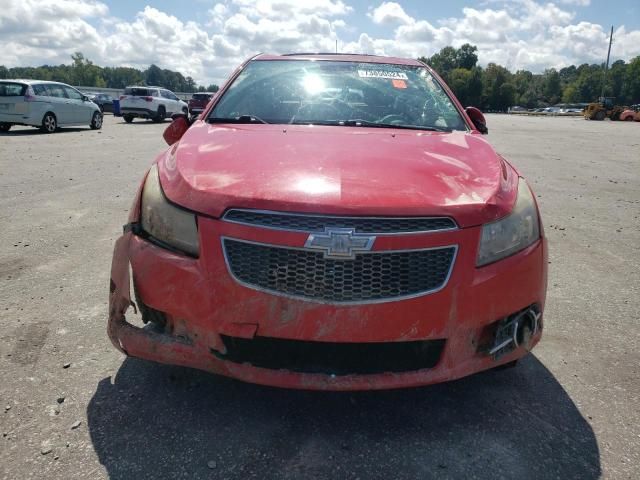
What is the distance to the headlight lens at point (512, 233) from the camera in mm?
→ 2088

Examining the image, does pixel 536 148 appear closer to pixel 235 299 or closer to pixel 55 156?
pixel 55 156

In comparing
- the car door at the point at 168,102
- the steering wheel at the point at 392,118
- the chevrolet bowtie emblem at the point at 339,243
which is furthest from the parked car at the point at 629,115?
the chevrolet bowtie emblem at the point at 339,243

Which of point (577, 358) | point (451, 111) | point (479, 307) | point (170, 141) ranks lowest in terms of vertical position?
point (577, 358)

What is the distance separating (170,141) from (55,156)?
26.1 feet

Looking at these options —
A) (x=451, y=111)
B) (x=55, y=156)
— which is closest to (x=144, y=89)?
(x=55, y=156)

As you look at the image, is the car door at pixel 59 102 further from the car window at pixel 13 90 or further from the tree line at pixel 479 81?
the tree line at pixel 479 81

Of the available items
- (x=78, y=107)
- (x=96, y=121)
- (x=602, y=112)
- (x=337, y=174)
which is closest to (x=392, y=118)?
(x=337, y=174)

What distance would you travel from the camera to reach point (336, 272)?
1.97m

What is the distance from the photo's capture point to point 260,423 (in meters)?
2.20

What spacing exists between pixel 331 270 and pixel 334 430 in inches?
26.8

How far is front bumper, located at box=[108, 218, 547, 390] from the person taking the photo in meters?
1.98

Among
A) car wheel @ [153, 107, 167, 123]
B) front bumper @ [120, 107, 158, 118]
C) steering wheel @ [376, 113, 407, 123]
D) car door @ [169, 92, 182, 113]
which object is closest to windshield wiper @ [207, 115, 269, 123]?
steering wheel @ [376, 113, 407, 123]

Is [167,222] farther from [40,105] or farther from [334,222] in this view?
[40,105]

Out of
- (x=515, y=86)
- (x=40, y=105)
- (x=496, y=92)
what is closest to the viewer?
(x=40, y=105)
